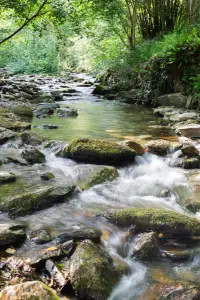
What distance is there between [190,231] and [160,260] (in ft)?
1.75

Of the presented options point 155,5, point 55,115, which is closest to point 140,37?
point 155,5

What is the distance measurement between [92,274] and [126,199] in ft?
6.51

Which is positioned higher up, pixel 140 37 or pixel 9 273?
pixel 140 37

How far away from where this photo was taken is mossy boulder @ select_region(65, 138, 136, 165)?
5711 mm

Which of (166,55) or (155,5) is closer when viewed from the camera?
(166,55)

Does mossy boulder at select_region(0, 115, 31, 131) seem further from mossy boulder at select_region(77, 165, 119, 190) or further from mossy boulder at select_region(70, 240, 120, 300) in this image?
mossy boulder at select_region(70, 240, 120, 300)

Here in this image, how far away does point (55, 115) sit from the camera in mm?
10531

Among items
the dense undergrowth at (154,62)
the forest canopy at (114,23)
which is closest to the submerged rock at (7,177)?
the forest canopy at (114,23)

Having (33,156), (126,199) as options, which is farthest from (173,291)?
(33,156)

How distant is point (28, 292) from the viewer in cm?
219

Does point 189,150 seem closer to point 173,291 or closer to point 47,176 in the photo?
point 47,176

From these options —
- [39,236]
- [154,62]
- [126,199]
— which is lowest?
[126,199]

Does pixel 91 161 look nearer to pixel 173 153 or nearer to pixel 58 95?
pixel 173 153

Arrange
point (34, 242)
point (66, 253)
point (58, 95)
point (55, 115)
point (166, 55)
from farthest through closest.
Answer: point (58, 95), point (166, 55), point (55, 115), point (34, 242), point (66, 253)
